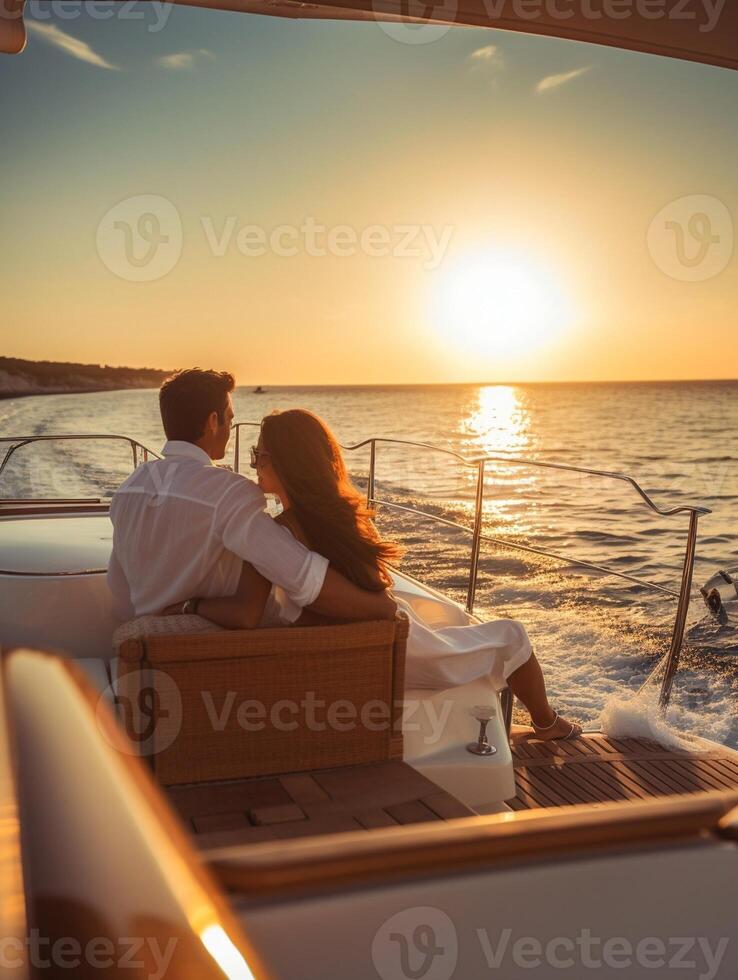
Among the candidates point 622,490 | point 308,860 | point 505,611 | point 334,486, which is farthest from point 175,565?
point 622,490

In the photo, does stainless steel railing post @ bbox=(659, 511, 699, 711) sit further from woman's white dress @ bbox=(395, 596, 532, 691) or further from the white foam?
woman's white dress @ bbox=(395, 596, 532, 691)

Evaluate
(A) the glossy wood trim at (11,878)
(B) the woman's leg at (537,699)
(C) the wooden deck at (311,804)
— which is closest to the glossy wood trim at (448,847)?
(A) the glossy wood trim at (11,878)

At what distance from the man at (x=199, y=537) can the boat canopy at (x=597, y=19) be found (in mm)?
920

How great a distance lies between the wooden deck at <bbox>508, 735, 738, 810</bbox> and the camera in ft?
8.64

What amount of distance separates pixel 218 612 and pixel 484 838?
1.29m

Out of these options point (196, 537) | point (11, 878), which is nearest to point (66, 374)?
point (196, 537)

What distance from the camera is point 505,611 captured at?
7.91 metres

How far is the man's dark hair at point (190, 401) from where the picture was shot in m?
2.10

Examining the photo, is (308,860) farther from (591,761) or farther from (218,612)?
(591,761)

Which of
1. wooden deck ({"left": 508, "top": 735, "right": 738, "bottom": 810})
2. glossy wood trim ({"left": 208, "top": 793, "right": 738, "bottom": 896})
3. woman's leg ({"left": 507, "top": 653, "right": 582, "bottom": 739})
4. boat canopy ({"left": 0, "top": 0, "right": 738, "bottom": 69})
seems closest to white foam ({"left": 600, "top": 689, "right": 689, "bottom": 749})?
wooden deck ({"left": 508, "top": 735, "right": 738, "bottom": 810})

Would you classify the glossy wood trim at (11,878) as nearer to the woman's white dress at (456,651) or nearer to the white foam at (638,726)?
the woman's white dress at (456,651)

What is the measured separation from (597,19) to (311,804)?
170 cm

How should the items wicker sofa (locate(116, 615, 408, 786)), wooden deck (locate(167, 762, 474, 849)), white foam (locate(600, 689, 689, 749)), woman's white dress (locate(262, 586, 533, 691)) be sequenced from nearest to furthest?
1. wooden deck (locate(167, 762, 474, 849))
2. wicker sofa (locate(116, 615, 408, 786))
3. woman's white dress (locate(262, 586, 533, 691))
4. white foam (locate(600, 689, 689, 749))

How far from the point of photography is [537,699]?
2.74 meters
